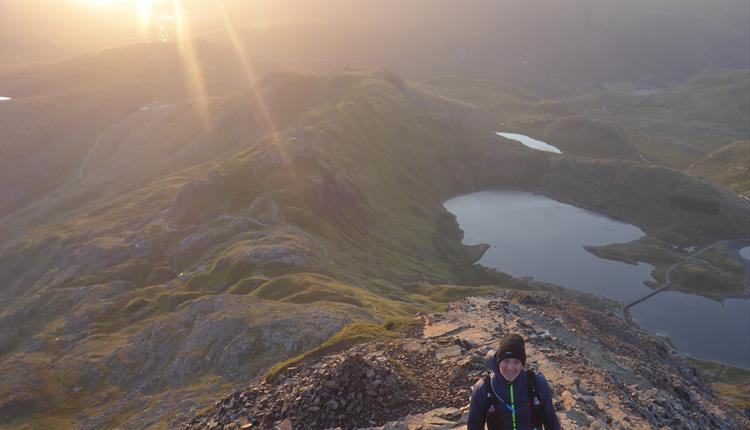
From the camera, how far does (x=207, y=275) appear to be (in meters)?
103

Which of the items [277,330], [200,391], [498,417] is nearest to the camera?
[498,417]

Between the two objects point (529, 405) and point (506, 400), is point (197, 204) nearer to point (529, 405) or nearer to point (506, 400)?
point (506, 400)

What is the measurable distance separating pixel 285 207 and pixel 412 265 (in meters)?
35.3

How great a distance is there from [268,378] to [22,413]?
5036 centimetres

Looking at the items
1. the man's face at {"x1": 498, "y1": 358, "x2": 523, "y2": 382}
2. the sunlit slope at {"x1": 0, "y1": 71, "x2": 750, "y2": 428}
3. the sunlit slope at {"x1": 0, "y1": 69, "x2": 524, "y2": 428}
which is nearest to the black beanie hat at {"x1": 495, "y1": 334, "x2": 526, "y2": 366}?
the man's face at {"x1": 498, "y1": 358, "x2": 523, "y2": 382}

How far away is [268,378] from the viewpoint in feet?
149

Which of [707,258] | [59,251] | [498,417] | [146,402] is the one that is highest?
[498,417]

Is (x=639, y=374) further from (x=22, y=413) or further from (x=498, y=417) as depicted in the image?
(x=22, y=413)

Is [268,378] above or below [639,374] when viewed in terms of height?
above

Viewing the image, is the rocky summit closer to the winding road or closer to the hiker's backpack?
the hiker's backpack

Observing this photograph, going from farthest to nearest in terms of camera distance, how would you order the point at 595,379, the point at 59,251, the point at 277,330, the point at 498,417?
the point at 59,251, the point at 277,330, the point at 595,379, the point at 498,417

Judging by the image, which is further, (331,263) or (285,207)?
(285,207)

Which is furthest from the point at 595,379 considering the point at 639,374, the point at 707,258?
the point at 707,258

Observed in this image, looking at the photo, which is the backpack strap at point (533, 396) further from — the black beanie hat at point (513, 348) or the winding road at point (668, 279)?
the winding road at point (668, 279)
